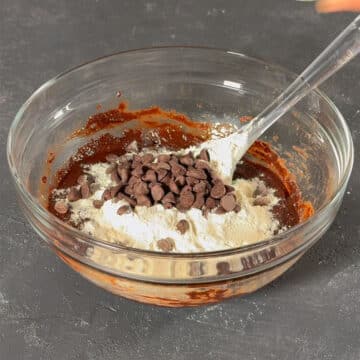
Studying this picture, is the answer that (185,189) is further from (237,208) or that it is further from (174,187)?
(237,208)

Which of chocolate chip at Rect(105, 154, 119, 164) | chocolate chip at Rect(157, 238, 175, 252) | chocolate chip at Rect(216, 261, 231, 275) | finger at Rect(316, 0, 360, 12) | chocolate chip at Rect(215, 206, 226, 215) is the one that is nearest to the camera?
chocolate chip at Rect(216, 261, 231, 275)

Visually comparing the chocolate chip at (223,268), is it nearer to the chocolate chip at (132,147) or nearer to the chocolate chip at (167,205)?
the chocolate chip at (167,205)

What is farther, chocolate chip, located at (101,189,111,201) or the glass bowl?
chocolate chip, located at (101,189,111,201)

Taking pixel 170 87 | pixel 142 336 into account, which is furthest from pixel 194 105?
pixel 142 336

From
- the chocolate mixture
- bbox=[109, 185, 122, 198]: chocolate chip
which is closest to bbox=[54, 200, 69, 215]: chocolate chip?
the chocolate mixture

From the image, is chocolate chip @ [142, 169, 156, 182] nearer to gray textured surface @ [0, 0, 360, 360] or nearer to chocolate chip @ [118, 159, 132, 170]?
chocolate chip @ [118, 159, 132, 170]
